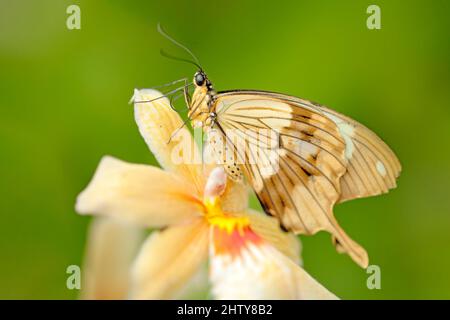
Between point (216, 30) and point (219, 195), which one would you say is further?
point (216, 30)

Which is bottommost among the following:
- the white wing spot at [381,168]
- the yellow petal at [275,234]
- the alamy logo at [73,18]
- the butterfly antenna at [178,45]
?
the yellow petal at [275,234]

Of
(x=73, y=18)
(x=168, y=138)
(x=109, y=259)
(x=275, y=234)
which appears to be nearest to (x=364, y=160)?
(x=275, y=234)

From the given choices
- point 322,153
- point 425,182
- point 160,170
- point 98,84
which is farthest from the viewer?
point 425,182

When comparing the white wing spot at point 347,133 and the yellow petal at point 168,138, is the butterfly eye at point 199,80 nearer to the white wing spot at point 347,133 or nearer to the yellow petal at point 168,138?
the yellow petal at point 168,138

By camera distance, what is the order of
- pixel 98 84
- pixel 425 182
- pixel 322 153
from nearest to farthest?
pixel 322 153 → pixel 98 84 → pixel 425 182

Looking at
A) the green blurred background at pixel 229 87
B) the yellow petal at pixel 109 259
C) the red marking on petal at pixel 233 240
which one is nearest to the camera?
Answer: the yellow petal at pixel 109 259

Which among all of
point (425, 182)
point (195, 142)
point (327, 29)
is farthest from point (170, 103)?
point (425, 182)

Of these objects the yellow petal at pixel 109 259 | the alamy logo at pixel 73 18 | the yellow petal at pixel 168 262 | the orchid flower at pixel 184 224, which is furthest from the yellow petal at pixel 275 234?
the alamy logo at pixel 73 18

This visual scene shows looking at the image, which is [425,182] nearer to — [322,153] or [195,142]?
[322,153]
